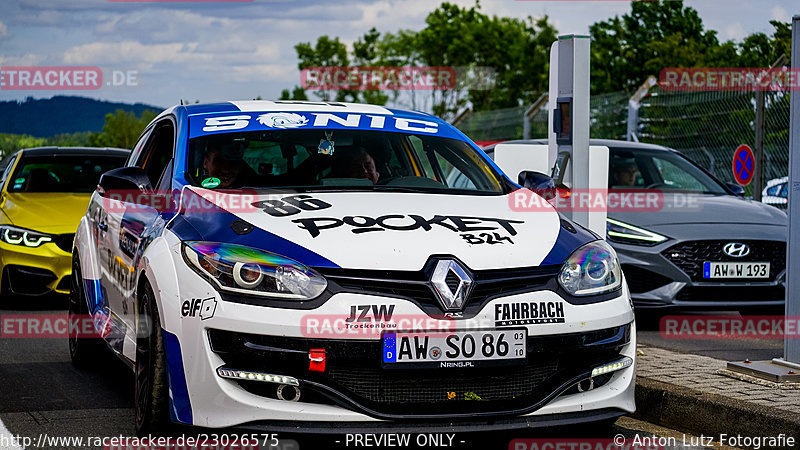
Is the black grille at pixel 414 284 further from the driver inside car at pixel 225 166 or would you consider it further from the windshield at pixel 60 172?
the windshield at pixel 60 172

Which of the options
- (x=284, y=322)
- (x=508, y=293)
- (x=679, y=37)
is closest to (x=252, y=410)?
(x=284, y=322)

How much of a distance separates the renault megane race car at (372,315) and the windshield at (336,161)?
1.12 ft

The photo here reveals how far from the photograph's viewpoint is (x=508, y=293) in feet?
14.4

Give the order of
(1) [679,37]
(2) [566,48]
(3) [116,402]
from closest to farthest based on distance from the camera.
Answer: (3) [116,402]
(2) [566,48]
(1) [679,37]

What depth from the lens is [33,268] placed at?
33.2ft

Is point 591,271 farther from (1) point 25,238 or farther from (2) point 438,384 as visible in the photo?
(1) point 25,238

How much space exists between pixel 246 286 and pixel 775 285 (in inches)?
222

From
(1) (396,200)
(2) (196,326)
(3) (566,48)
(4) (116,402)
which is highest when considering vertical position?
(3) (566,48)

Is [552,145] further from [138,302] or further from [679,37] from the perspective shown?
[679,37]

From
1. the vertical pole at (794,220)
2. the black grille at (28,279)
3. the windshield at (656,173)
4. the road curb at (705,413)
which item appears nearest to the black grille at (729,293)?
the windshield at (656,173)

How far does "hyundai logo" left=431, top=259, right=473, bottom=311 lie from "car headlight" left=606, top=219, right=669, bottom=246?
475 cm

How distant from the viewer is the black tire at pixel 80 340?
23.3 feet

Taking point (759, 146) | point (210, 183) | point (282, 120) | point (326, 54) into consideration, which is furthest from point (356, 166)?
point (326, 54)

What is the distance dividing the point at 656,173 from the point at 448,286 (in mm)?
6635
